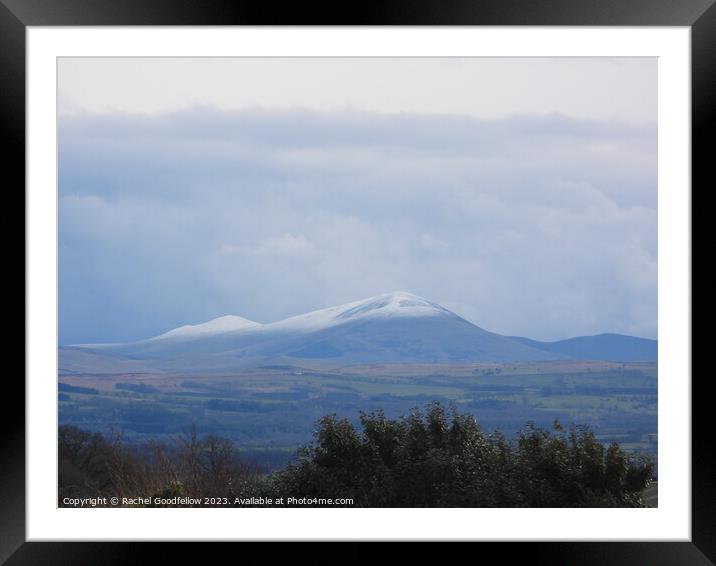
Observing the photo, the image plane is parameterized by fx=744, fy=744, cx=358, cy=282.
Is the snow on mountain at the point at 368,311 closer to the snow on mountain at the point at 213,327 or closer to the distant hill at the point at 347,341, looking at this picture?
the distant hill at the point at 347,341

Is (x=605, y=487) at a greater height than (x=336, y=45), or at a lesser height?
lesser

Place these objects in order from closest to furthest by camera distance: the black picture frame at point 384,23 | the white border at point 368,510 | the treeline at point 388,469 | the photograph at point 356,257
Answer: the black picture frame at point 384,23, the white border at point 368,510, the treeline at point 388,469, the photograph at point 356,257

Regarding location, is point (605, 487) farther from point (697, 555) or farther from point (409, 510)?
point (409, 510)

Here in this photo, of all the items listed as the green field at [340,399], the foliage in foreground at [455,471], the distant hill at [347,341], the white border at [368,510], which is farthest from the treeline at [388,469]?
the white border at [368,510]

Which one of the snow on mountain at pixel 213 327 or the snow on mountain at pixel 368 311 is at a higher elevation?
the snow on mountain at pixel 368 311

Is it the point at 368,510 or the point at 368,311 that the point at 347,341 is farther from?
the point at 368,510

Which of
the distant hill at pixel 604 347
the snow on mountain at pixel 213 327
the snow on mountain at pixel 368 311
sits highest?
the snow on mountain at pixel 368 311

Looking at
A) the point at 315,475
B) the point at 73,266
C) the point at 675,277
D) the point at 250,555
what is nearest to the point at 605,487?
the point at 315,475
